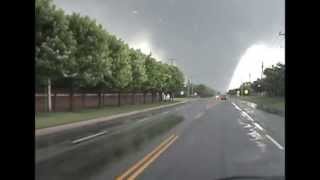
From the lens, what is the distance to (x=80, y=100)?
196 feet

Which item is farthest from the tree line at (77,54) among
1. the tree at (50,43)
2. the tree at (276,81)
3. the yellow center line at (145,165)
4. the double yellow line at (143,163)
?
the tree at (276,81)

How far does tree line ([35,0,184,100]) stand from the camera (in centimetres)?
3934

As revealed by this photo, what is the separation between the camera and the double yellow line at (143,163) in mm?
11492

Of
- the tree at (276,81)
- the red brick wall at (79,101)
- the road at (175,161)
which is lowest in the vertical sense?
the road at (175,161)

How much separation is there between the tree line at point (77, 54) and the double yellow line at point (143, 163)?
7.17m

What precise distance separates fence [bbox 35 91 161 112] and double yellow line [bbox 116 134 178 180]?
14681 millimetres

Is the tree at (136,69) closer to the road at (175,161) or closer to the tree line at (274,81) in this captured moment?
the tree line at (274,81)

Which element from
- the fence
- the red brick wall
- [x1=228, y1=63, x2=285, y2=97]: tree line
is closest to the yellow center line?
[x1=228, y1=63, x2=285, y2=97]: tree line

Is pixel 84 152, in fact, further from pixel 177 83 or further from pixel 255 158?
pixel 177 83

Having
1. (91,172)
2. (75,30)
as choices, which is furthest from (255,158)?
(75,30)

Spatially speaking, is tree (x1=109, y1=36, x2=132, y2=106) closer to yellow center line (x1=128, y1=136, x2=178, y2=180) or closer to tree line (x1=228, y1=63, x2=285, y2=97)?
tree line (x1=228, y1=63, x2=285, y2=97)
